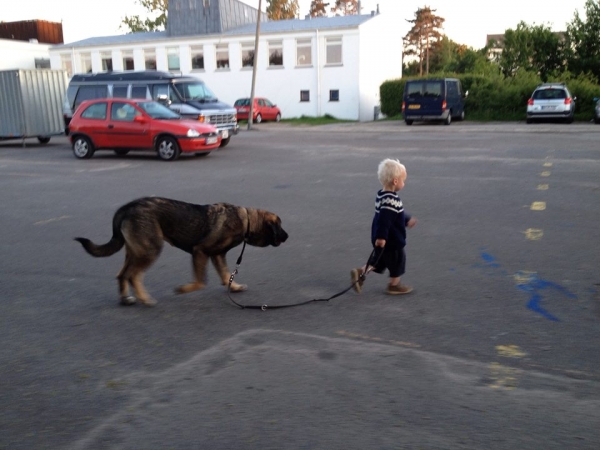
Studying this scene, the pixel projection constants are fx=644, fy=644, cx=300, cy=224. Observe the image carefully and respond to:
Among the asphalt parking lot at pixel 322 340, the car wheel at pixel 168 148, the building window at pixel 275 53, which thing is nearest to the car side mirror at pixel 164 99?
the car wheel at pixel 168 148

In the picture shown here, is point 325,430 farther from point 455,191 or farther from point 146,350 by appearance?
point 455,191

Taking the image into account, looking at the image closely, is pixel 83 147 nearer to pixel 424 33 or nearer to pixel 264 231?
pixel 264 231

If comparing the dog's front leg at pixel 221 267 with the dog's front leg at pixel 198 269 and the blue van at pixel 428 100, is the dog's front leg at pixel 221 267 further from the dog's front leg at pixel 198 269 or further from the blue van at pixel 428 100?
the blue van at pixel 428 100

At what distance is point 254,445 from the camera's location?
342 cm

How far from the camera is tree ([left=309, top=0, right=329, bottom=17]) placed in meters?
91.2

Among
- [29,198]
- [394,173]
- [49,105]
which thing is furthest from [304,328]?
[49,105]

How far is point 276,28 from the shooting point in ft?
150

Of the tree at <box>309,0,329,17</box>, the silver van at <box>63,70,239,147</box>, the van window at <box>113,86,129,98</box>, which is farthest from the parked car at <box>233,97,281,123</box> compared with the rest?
the tree at <box>309,0,329,17</box>

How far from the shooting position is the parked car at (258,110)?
38938 millimetres

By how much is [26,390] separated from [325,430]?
2.01 m

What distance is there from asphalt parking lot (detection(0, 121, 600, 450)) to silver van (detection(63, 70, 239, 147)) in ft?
37.2

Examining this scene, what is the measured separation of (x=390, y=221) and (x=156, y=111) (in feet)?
46.0

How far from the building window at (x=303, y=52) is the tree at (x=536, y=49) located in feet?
44.8

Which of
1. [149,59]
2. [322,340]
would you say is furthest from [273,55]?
[322,340]
